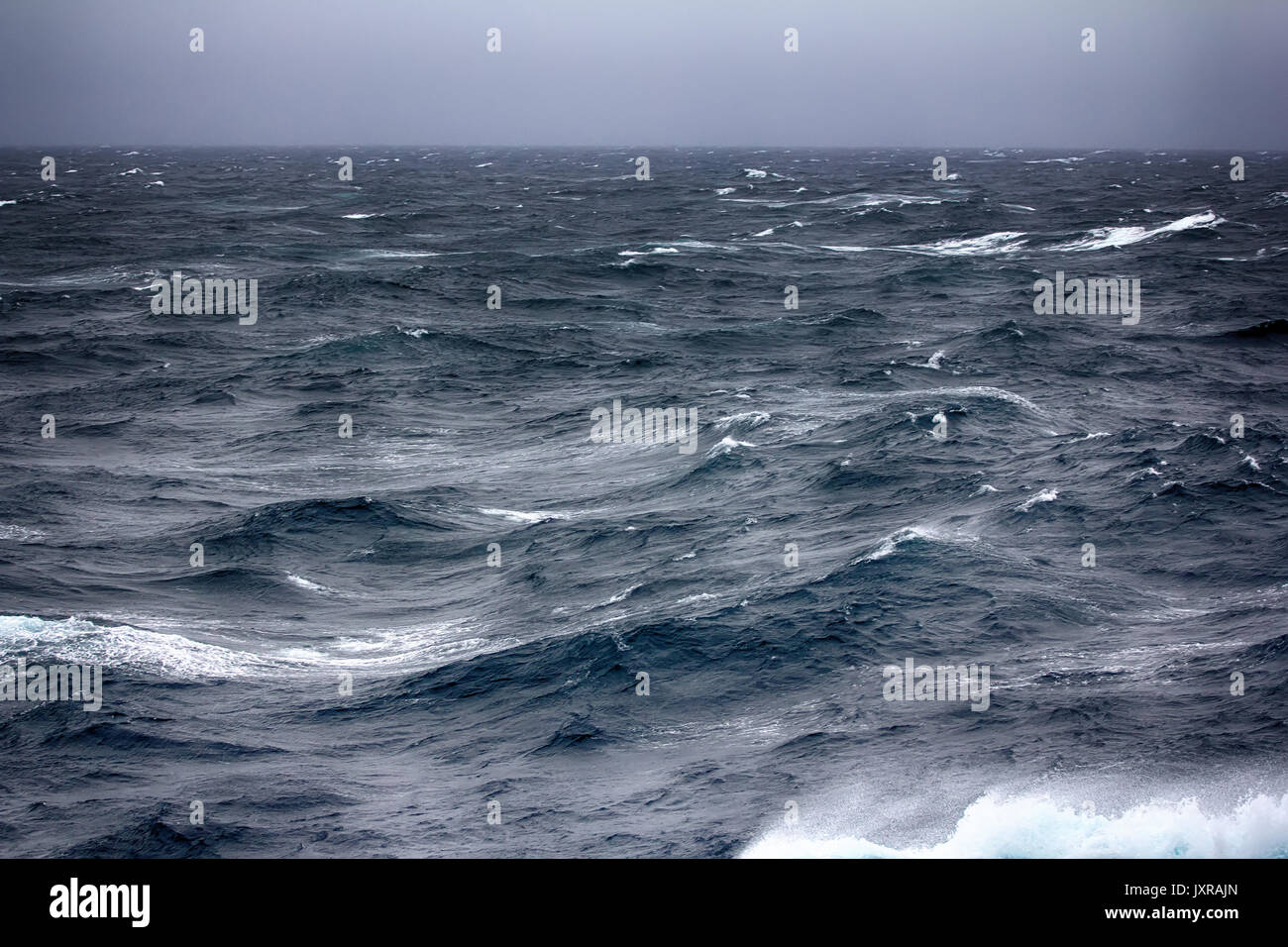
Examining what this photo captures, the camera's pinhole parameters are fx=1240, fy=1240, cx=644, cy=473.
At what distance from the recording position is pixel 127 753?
20875mm

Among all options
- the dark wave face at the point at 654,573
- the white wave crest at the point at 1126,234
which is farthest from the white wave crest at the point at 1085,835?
the white wave crest at the point at 1126,234

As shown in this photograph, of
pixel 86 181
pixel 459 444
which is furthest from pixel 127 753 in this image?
pixel 86 181

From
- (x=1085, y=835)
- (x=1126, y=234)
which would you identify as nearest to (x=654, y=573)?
(x=1085, y=835)

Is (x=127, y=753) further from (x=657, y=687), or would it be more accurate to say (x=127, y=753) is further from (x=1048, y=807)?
(x=1048, y=807)

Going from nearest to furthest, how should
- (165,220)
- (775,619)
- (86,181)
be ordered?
1. (775,619)
2. (165,220)
3. (86,181)

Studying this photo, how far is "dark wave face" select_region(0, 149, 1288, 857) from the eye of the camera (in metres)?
18.2

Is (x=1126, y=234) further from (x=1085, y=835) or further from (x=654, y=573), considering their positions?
(x=1085, y=835)

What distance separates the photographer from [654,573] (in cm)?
2789

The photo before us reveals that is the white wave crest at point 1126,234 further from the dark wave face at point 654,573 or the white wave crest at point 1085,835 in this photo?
the white wave crest at point 1085,835

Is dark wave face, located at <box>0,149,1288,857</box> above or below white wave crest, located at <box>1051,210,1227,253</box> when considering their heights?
below

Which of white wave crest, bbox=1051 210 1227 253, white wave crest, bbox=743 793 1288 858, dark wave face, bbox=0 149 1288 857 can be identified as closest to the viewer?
white wave crest, bbox=743 793 1288 858

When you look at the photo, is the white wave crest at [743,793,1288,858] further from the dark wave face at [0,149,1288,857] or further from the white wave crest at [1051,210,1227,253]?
the white wave crest at [1051,210,1227,253]

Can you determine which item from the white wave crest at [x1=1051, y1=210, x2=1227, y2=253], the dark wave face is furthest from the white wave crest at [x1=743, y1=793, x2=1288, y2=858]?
the white wave crest at [x1=1051, y1=210, x2=1227, y2=253]
